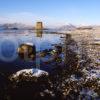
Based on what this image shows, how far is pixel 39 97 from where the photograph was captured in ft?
49.5

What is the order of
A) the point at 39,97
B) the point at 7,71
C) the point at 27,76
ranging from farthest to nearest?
the point at 7,71, the point at 27,76, the point at 39,97

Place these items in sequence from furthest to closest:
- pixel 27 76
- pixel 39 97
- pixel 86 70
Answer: pixel 86 70 < pixel 27 76 < pixel 39 97

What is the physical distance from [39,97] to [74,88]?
2840 millimetres

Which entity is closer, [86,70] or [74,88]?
[74,88]

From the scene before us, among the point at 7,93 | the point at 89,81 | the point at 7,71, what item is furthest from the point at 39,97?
the point at 7,71

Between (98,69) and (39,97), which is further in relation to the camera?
(98,69)

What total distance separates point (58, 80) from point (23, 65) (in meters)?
6.06

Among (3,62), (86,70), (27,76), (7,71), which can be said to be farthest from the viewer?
(3,62)

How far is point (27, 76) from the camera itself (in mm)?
18172

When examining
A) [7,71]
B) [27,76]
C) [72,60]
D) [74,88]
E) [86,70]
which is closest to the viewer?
[74,88]

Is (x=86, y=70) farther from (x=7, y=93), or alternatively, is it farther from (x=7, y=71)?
(x=7, y=93)

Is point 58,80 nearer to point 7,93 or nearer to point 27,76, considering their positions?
point 27,76

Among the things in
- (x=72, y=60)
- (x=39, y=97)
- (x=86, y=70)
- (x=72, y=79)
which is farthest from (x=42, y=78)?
(x=72, y=60)

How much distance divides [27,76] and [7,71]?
300cm
